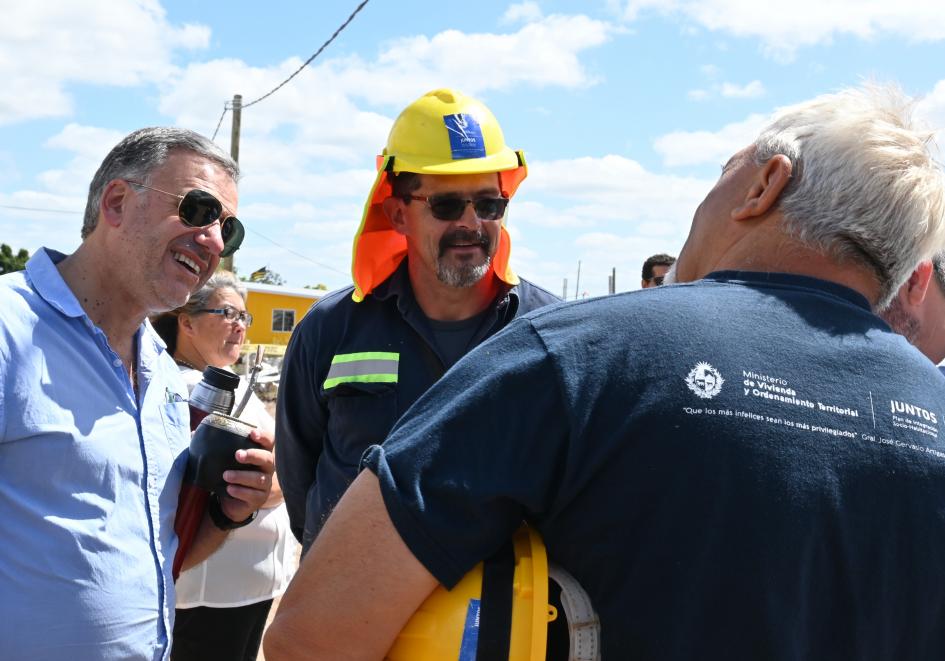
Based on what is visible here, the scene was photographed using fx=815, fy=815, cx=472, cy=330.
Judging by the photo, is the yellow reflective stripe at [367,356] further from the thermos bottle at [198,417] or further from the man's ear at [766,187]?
the man's ear at [766,187]

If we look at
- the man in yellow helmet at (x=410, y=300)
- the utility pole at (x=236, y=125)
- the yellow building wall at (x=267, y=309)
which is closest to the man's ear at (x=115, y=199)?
the man in yellow helmet at (x=410, y=300)

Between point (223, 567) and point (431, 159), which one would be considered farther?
point (223, 567)

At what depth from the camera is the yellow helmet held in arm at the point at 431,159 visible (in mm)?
2893

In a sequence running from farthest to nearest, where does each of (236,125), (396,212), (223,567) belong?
(236,125), (223,567), (396,212)

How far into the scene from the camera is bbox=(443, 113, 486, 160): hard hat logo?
2889mm

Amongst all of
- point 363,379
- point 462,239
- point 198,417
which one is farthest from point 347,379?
point 462,239

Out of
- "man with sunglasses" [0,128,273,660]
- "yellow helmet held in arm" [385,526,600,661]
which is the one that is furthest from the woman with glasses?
"yellow helmet held in arm" [385,526,600,661]

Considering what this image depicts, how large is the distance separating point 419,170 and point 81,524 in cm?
157

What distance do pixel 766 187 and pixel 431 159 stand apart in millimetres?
1631

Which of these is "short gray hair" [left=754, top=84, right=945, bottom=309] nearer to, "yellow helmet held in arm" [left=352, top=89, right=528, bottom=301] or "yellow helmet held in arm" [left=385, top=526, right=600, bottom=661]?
"yellow helmet held in arm" [left=385, top=526, right=600, bottom=661]

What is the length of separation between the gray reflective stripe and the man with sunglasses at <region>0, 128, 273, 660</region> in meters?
0.47

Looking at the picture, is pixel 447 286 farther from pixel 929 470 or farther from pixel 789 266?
pixel 929 470

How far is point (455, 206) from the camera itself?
2.92 meters

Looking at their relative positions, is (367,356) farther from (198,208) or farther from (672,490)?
(672,490)
